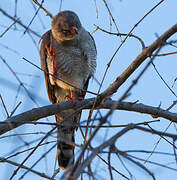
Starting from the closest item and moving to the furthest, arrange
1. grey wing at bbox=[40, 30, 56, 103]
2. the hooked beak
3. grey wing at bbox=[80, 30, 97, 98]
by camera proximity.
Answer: the hooked beak, grey wing at bbox=[80, 30, 97, 98], grey wing at bbox=[40, 30, 56, 103]

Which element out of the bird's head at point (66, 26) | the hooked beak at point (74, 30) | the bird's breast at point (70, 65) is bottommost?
the bird's breast at point (70, 65)

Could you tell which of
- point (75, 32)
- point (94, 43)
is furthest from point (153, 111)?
point (94, 43)

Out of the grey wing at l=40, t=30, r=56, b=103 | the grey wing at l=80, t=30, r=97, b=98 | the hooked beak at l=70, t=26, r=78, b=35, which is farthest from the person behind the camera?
the grey wing at l=40, t=30, r=56, b=103

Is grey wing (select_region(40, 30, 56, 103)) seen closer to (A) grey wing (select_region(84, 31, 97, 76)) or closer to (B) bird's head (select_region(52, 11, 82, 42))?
(B) bird's head (select_region(52, 11, 82, 42))

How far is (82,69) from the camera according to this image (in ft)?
14.5

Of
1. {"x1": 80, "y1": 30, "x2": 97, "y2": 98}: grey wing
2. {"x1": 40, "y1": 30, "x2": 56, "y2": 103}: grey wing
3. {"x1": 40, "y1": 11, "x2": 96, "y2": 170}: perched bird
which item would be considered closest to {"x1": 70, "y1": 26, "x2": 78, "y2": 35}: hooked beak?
{"x1": 40, "y1": 11, "x2": 96, "y2": 170}: perched bird

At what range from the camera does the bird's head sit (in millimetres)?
4199

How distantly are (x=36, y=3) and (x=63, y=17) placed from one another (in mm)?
1428

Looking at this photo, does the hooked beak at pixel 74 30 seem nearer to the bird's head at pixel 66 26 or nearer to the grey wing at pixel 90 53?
the bird's head at pixel 66 26

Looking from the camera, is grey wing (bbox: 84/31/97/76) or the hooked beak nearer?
the hooked beak

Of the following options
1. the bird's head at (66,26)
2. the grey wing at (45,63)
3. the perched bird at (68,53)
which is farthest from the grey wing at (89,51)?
the grey wing at (45,63)

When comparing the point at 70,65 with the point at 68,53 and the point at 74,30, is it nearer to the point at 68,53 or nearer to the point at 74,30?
the point at 68,53

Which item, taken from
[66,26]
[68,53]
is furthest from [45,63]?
[66,26]

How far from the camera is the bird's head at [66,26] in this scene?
13.8 ft
